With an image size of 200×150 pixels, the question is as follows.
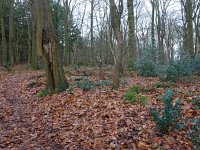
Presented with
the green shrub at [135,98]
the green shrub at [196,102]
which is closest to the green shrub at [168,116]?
the green shrub at [196,102]

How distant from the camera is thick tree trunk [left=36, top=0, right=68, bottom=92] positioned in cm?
1021

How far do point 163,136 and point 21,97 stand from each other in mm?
7557

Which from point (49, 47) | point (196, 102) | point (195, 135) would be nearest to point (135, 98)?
point (196, 102)

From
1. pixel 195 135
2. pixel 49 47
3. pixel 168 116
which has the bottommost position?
pixel 195 135

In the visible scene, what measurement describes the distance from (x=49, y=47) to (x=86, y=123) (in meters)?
4.49

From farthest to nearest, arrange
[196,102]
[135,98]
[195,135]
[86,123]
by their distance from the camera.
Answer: [135,98] < [196,102] < [86,123] < [195,135]

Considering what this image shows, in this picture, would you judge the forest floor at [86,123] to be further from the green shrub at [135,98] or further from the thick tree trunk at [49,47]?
the thick tree trunk at [49,47]

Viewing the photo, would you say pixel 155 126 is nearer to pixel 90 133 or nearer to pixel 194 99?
pixel 90 133

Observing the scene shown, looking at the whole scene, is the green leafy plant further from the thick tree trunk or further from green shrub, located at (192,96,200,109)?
the thick tree trunk

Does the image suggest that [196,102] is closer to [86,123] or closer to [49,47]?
[86,123]

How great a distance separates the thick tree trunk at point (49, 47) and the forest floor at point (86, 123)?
688 mm

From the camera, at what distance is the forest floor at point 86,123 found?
5.63 metres

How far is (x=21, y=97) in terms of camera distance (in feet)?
36.9

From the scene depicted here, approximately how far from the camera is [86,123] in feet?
22.8
